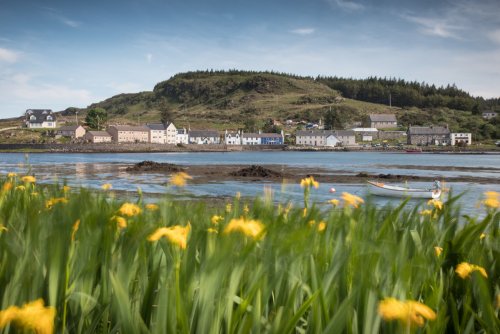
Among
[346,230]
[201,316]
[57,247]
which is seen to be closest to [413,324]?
[201,316]

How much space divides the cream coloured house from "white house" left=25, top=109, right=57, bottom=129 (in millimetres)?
35509

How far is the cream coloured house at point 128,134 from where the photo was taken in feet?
557

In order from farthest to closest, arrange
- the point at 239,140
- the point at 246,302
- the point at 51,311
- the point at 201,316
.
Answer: the point at 239,140
the point at 246,302
the point at 201,316
the point at 51,311

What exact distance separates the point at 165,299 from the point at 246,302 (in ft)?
1.33

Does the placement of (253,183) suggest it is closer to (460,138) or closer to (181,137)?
(181,137)

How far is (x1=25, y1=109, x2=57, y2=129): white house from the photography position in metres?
191

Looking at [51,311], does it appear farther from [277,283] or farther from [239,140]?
[239,140]

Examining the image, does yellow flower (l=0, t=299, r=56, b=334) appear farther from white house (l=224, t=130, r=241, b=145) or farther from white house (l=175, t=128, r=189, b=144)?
white house (l=175, t=128, r=189, b=144)

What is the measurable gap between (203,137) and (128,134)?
3114cm

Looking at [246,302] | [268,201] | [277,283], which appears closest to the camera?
[246,302]

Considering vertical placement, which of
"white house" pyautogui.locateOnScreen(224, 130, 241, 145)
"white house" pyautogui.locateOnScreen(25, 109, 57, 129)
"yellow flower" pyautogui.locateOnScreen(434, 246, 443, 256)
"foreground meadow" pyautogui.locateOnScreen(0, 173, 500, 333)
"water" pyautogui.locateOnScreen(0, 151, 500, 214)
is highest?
"white house" pyautogui.locateOnScreen(25, 109, 57, 129)

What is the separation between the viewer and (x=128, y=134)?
17375 cm

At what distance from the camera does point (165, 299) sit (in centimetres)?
145

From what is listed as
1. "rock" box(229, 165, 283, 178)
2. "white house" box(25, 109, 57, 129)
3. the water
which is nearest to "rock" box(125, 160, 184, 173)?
the water
